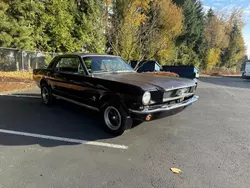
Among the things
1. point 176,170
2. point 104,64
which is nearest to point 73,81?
point 104,64

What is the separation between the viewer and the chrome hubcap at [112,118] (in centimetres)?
394

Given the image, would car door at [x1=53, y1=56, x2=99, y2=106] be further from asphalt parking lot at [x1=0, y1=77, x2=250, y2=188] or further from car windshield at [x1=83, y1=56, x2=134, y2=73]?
asphalt parking lot at [x1=0, y1=77, x2=250, y2=188]

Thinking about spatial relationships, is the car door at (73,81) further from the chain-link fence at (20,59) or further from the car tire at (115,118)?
the chain-link fence at (20,59)

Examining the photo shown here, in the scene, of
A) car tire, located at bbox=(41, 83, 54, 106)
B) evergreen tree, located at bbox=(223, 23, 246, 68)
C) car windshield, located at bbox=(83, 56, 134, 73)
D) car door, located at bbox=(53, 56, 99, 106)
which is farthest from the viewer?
evergreen tree, located at bbox=(223, 23, 246, 68)

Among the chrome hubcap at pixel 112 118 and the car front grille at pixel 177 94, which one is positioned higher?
the car front grille at pixel 177 94

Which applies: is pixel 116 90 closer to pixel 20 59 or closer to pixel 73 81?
pixel 73 81

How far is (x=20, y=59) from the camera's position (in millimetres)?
13445

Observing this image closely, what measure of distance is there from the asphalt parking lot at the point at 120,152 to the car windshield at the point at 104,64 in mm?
1289

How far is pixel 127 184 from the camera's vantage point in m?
2.50

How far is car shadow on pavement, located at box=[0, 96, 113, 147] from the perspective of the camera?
3.79 metres

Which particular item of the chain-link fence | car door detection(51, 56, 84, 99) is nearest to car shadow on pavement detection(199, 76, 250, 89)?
car door detection(51, 56, 84, 99)

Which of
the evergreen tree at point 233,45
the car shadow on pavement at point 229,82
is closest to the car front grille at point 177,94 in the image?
the car shadow on pavement at point 229,82

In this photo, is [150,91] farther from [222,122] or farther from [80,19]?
[80,19]

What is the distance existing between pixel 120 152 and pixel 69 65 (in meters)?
2.87
